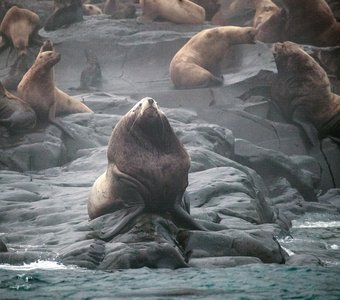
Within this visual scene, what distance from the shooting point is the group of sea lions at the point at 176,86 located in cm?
753

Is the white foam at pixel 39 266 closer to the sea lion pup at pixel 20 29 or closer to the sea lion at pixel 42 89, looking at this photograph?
the sea lion at pixel 42 89

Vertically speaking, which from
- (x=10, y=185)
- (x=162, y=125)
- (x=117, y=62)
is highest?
(x=162, y=125)

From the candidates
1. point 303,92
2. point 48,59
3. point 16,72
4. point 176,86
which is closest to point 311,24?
point 176,86

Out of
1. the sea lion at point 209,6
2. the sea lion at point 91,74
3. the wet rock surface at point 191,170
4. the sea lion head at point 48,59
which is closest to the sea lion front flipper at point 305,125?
the wet rock surface at point 191,170

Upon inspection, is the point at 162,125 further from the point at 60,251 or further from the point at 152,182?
the point at 60,251

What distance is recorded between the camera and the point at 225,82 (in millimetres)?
16312

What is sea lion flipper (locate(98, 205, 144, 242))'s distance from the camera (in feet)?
23.7

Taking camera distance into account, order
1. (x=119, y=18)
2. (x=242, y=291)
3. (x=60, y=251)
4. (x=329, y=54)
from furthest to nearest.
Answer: (x=119, y=18), (x=329, y=54), (x=60, y=251), (x=242, y=291)

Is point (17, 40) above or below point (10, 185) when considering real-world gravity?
below

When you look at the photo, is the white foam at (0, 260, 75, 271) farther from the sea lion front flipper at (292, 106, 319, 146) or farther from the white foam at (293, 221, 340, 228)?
the sea lion front flipper at (292, 106, 319, 146)

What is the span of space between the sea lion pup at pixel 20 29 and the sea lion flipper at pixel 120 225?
35.1ft

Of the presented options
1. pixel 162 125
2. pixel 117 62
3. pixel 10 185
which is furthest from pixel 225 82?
pixel 162 125

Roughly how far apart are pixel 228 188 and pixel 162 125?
203 cm

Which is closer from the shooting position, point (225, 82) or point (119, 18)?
point (225, 82)
